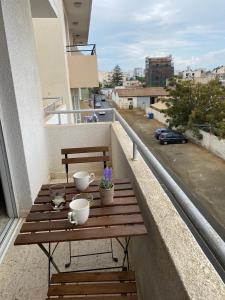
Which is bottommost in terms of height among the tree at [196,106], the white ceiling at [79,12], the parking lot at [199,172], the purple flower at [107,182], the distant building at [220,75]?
the parking lot at [199,172]

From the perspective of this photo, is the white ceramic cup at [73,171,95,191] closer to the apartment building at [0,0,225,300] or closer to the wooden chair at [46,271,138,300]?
the apartment building at [0,0,225,300]

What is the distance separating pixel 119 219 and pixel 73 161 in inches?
48.9

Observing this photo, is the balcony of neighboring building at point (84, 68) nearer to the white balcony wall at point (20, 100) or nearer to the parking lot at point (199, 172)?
the parking lot at point (199, 172)

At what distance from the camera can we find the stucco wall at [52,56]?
23.5 ft

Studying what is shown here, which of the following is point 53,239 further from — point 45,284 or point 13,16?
point 13,16

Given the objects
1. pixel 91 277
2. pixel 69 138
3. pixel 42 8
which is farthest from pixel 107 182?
pixel 42 8

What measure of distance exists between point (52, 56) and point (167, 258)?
730 centimetres

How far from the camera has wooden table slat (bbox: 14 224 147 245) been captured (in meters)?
1.22

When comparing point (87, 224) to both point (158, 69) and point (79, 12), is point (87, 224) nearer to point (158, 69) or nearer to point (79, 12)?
point (79, 12)

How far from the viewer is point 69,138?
4.05m

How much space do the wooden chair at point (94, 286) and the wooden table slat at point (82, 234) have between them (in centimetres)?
34

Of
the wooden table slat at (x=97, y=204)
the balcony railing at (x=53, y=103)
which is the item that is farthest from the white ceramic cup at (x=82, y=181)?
the balcony railing at (x=53, y=103)

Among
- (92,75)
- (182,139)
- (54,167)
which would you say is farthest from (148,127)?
(54,167)

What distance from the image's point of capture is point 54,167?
4.06 meters
